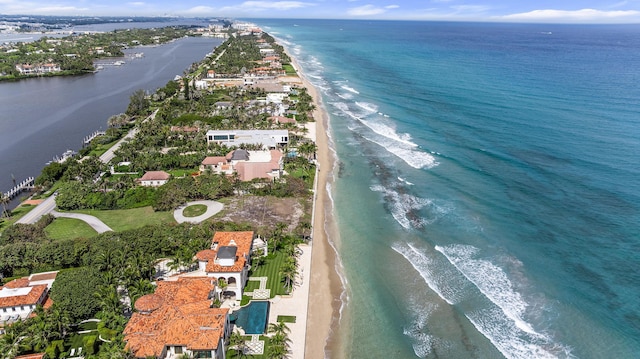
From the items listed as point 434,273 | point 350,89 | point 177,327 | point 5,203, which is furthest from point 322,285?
point 350,89

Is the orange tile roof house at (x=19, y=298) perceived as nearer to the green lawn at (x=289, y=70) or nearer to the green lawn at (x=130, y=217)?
the green lawn at (x=130, y=217)

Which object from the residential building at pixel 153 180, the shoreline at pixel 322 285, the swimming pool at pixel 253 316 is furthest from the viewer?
the residential building at pixel 153 180

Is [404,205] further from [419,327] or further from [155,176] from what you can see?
[155,176]

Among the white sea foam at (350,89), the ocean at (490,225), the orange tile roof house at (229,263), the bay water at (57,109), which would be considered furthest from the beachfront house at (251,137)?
the white sea foam at (350,89)

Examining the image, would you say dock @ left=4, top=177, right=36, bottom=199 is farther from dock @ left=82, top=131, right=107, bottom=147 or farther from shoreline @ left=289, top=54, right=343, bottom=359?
shoreline @ left=289, top=54, right=343, bottom=359

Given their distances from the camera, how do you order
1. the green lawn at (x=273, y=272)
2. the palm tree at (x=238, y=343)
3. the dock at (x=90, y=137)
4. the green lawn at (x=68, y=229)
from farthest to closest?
the dock at (x=90, y=137)
the green lawn at (x=68, y=229)
the green lawn at (x=273, y=272)
the palm tree at (x=238, y=343)

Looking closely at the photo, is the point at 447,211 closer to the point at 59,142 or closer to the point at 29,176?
the point at 29,176
